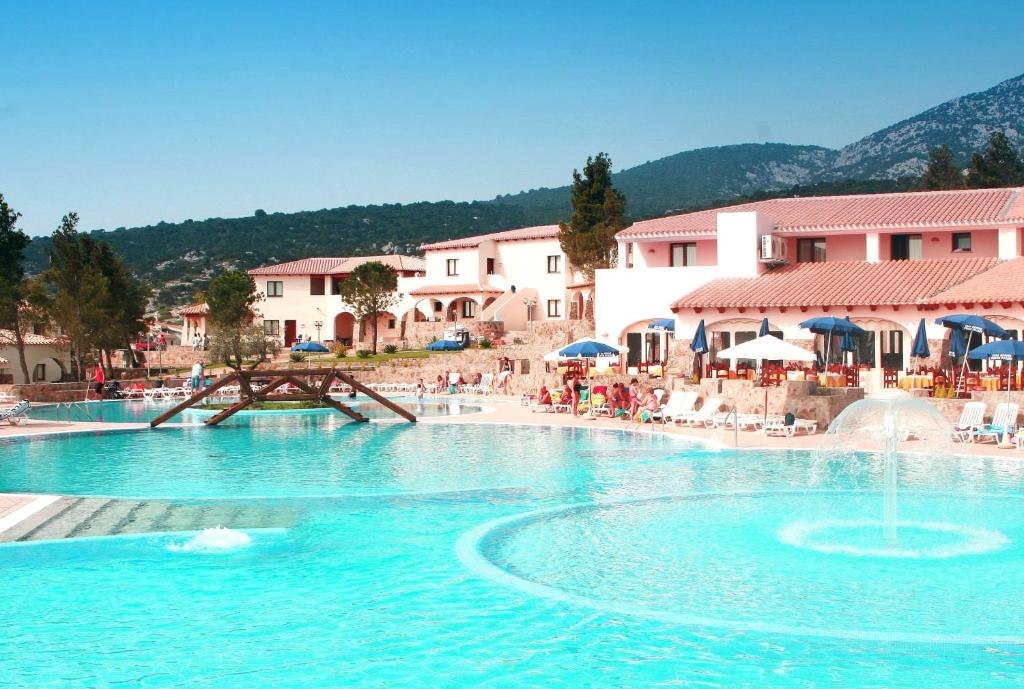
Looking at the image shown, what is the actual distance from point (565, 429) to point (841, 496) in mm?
11274

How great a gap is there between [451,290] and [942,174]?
139ft

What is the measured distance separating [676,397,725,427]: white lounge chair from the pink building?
25.0ft

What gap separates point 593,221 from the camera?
6166cm

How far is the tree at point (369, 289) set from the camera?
63156 mm

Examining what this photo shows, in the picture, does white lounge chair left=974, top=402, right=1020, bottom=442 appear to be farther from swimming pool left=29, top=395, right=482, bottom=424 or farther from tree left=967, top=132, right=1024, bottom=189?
tree left=967, top=132, right=1024, bottom=189

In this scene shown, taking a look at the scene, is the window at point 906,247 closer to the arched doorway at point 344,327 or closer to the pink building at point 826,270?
the pink building at point 826,270

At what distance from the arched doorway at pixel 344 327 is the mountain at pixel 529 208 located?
37903mm

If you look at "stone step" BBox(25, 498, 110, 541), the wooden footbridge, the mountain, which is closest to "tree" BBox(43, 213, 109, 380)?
the wooden footbridge

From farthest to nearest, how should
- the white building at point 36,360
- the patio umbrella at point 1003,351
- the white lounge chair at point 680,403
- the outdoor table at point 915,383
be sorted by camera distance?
the white building at point 36,360 → the white lounge chair at point 680,403 → the outdoor table at point 915,383 → the patio umbrella at point 1003,351

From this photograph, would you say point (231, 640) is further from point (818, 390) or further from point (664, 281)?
point (664, 281)

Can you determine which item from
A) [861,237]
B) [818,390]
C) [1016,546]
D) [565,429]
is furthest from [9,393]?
[1016,546]

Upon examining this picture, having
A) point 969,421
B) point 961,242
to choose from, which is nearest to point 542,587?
point 969,421

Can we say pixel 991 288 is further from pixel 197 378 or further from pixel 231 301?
pixel 231 301

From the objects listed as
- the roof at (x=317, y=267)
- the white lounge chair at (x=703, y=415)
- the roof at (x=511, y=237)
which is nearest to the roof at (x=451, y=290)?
the roof at (x=511, y=237)
